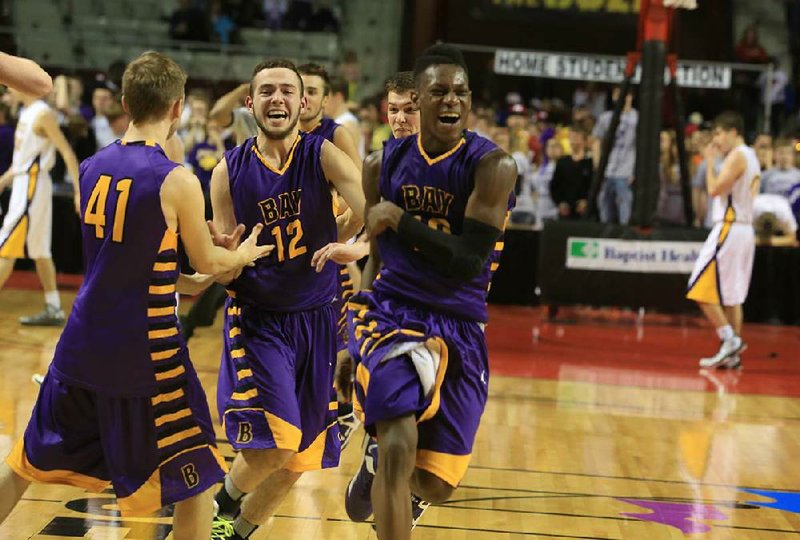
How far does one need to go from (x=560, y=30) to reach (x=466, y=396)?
1667 cm

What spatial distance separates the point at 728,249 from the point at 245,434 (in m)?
6.90

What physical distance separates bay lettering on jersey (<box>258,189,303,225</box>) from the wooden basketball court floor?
1.43 meters

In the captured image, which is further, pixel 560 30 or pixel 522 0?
pixel 560 30

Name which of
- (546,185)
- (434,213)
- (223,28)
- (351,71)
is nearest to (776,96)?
(546,185)

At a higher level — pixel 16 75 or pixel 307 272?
pixel 16 75

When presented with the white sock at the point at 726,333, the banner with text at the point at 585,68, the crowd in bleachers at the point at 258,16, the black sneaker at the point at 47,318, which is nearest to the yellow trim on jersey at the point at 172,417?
the black sneaker at the point at 47,318

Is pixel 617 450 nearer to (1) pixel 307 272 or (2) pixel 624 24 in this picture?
(1) pixel 307 272

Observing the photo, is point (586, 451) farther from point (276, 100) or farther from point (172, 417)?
point (172, 417)

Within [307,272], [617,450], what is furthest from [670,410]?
[307,272]

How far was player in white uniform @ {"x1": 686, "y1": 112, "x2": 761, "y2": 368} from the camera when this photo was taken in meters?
10.4

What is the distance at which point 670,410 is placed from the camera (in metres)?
8.61

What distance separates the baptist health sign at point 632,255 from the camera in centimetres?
1162

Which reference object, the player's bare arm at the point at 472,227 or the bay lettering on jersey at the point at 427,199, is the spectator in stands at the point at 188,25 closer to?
the bay lettering on jersey at the point at 427,199

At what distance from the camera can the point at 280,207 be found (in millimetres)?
4992
